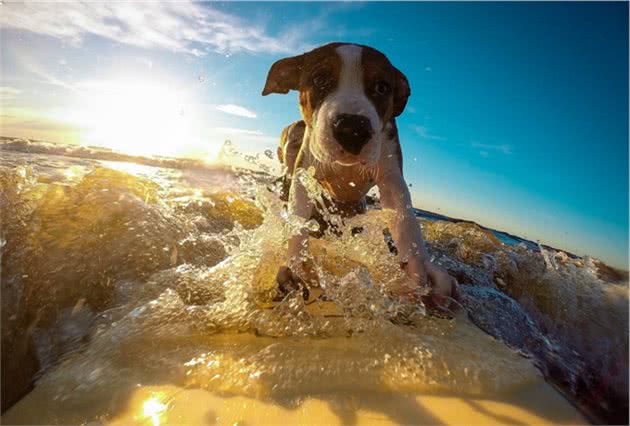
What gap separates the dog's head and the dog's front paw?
78cm

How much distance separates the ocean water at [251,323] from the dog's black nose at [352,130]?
59cm

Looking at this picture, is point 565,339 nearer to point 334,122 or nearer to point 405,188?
point 405,188

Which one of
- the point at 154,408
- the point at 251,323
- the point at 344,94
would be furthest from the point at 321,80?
the point at 154,408

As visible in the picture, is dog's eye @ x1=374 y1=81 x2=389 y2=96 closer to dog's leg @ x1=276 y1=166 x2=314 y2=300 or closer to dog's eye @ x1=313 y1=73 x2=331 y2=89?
dog's eye @ x1=313 y1=73 x2=331 y2=89

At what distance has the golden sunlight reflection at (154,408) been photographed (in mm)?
1088

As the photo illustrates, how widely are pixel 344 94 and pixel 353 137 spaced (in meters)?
0.39

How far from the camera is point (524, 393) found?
1.23 metres

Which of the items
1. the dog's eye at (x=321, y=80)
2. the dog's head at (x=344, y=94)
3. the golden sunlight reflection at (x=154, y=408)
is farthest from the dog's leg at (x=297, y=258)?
the golden sunlight reflection at (x=154, y=408)

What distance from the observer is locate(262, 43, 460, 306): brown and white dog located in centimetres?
212

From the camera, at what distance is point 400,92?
2.72 m

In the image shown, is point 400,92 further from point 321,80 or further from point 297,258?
point 297,258

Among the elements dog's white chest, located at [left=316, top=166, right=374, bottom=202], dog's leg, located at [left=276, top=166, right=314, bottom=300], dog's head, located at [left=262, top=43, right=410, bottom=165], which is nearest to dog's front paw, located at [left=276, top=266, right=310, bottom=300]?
dog's leg, located at [left=276, top=166, right=314, bottom=300]

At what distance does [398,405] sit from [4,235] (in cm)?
203

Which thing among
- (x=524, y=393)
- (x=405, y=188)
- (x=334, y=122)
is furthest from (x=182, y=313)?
(x=405, y=188)
